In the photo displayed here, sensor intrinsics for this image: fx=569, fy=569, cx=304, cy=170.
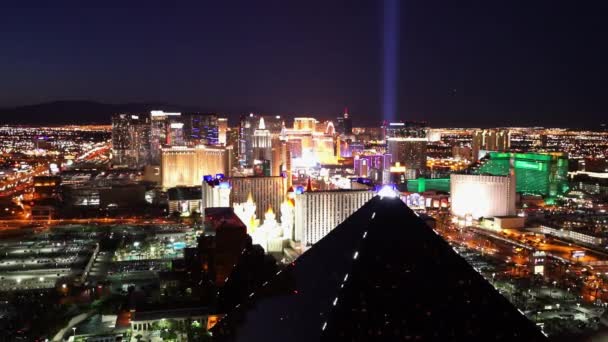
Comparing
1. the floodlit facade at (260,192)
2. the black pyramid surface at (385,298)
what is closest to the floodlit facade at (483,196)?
the floodlit facade at (260,192)

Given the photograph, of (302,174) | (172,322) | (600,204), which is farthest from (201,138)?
(172,322)

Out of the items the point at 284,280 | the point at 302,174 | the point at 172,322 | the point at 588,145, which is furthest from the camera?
the point at 588,145

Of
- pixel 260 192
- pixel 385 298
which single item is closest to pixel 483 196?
pixel 260 192

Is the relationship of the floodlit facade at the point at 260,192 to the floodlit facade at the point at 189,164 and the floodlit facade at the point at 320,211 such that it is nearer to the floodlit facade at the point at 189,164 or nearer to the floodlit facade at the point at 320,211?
the floodlit facade at the point at 320,211

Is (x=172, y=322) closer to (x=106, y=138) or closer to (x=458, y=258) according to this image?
(x=458, y=258)

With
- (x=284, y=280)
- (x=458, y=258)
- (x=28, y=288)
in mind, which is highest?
(x=458, y=258)

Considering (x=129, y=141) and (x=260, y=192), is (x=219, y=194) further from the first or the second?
(x=129, y=141)

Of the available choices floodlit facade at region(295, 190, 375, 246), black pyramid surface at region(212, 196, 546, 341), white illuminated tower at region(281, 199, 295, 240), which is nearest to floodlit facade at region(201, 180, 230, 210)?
white illuminated tower at region(281, 199, 295, 240)
